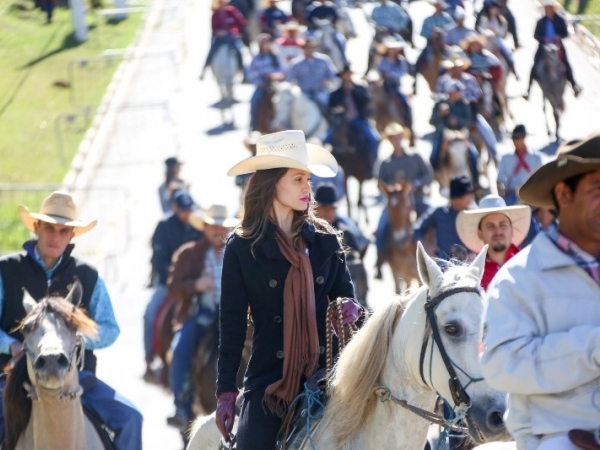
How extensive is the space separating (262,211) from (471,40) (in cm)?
2189

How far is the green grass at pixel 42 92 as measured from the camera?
29062 millimetres

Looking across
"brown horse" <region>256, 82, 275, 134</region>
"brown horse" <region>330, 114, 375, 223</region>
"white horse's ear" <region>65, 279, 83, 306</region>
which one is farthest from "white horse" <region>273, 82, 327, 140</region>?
"white horse's ear" <region>65, 279, 83, 306</region>

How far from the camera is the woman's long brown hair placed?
771 centimetres

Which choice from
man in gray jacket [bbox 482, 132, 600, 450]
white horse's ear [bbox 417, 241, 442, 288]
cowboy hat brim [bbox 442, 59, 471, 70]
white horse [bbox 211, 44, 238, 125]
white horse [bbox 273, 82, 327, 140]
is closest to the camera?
man in gray jacket [bbox 482, 132, 600, 450]

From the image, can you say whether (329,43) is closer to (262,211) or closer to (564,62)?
(564,62)

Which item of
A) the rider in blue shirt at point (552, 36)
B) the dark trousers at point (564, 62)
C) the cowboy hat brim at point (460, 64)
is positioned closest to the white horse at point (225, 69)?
the cowboy hat brim at point (460, 64)

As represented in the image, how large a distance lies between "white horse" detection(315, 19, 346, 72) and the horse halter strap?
1049 inches

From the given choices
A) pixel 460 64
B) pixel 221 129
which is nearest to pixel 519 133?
pixel 460 64

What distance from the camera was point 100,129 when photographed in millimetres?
31594

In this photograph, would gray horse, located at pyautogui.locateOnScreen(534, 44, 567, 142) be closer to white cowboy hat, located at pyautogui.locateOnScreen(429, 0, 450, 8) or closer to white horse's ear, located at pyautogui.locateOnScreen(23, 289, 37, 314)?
white cowboy hat, located at pyautogui.locateOnScreen(429, 0, 450, 8)

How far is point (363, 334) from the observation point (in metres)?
7.45

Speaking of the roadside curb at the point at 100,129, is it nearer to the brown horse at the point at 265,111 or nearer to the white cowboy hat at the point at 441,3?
the brown horse at the point at 265,111

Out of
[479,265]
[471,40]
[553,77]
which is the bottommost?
[553,77]

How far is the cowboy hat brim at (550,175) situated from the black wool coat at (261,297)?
218cm
